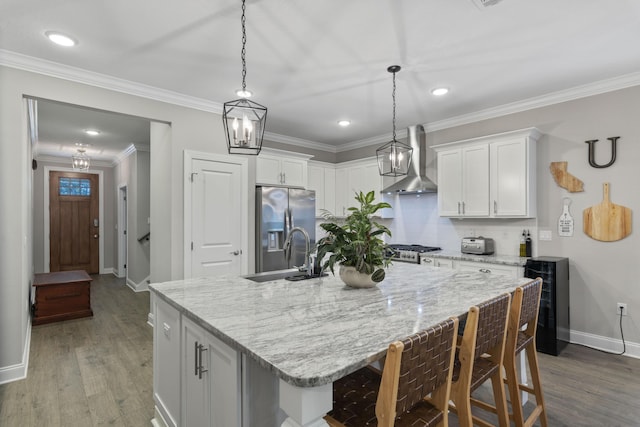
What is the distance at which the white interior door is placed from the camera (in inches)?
146

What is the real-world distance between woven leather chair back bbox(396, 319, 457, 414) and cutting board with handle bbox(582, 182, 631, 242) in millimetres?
3115

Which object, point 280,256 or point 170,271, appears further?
point 280,256

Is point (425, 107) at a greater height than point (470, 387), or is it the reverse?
point (425, 107)

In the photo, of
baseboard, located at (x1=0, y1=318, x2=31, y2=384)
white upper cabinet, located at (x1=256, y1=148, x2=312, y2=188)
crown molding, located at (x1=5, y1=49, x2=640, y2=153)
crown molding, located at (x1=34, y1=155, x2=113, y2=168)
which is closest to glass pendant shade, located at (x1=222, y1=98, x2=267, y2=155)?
crown molding, located at (x1=5, y1=49, x2=640, y2=153)

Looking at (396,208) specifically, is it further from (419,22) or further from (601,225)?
(419,22)

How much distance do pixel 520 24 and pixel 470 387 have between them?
2.37m

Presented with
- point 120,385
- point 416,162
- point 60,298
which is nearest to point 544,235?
point 416,162

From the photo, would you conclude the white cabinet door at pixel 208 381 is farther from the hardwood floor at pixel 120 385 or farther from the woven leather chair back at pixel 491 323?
the woven leather chair back at pixel 491 323

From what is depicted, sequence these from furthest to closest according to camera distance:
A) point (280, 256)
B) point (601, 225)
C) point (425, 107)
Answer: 1. point (280, 256)
2. point (425, 107)
3. point (601, 225)

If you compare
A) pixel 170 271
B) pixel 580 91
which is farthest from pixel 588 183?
pixel 170 271

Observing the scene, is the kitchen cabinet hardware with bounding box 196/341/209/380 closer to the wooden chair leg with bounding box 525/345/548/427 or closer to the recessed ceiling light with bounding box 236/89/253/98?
the recessed ceiling light with bounding box 236/89/253/98

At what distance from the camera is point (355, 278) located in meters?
1.97

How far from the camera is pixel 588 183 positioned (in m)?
3.40

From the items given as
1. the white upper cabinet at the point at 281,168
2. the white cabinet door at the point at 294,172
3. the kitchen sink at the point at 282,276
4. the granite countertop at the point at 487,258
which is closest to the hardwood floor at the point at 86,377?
the kitchen sink at the point at 282,276
